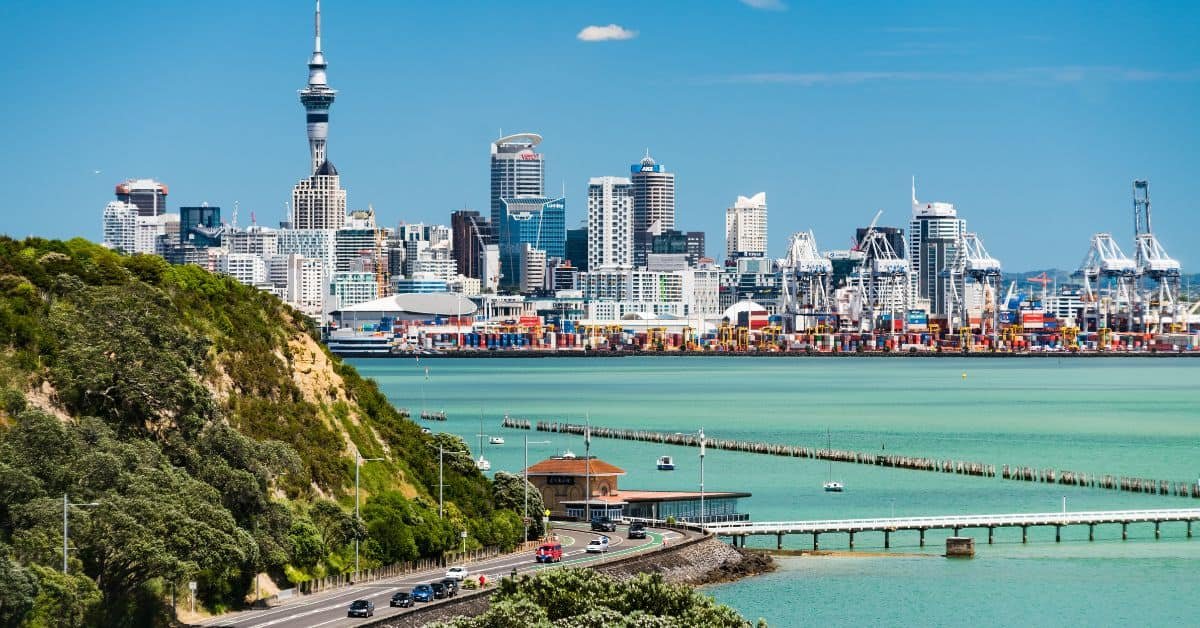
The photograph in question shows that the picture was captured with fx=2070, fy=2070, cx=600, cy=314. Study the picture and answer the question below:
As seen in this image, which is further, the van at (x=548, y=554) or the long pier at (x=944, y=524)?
the long pier at (x=944, y=524)

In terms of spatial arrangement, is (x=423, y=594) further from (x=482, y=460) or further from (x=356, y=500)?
(x=482, y=460)

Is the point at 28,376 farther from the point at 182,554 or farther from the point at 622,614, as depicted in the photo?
the point at 622,614

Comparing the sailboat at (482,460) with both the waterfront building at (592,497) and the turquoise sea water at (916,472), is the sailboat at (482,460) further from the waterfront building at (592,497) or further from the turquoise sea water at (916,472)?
the waterfront building at (592,497)

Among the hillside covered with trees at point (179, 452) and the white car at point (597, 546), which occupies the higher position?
the hillside covered with trees at point (179, 452)

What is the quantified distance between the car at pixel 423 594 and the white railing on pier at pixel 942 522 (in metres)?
17.8

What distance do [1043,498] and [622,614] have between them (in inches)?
1902

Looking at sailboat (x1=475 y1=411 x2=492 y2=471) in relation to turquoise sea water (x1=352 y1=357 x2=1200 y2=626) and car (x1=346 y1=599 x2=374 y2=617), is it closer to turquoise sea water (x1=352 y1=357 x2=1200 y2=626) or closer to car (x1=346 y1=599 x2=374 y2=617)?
turquoise sea water (x1=352 y1=357 x2=1200 y2=626)

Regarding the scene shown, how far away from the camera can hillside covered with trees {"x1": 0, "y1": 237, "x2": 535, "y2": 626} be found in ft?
116

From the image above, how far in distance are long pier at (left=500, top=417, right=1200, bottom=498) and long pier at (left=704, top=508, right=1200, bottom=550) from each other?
484 inches

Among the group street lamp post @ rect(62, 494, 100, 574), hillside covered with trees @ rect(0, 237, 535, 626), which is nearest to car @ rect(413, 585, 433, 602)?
hillside covered with trees @ rect(0, 237, 535, 626)

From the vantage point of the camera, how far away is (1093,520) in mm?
61719

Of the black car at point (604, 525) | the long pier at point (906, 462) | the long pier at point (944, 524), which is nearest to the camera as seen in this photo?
the black car at point (604, 525)

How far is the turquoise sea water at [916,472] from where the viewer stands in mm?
49500

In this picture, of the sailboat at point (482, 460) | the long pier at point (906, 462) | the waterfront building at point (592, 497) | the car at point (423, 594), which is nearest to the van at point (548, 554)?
the car at point (423, 594)
